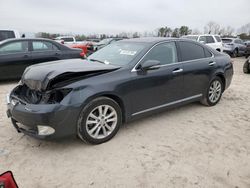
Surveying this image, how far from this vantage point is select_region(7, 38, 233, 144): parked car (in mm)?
2953

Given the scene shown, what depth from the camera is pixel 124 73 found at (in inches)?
137

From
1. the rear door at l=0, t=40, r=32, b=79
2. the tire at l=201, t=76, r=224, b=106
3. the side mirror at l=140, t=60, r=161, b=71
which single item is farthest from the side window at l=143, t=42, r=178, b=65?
the rear door at l=0, t=40, r=32, b=79

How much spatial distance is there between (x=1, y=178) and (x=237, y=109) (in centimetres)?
462

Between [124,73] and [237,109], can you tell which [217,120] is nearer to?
[237,109]

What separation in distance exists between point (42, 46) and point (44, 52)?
22cm

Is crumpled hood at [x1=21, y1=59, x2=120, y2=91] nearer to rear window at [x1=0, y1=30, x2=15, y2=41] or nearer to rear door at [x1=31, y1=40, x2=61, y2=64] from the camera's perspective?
rear door at [x1=31, y1=40, x2=61, y2=64]

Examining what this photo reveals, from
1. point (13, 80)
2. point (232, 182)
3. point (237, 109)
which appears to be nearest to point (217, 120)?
point (237, 109)

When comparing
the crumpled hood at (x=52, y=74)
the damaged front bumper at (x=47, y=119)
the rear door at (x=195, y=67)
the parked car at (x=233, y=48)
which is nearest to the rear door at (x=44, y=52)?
the crumpled hood at (x=52, y=74)

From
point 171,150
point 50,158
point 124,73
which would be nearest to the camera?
point 50,158

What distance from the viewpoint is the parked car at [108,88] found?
2.95 metres

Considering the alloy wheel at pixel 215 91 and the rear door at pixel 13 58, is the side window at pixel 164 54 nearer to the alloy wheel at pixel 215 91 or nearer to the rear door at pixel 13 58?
the alloy wheel at pixel 215 91

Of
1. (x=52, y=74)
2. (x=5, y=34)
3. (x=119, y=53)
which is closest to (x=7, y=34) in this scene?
(x=5, y=34)

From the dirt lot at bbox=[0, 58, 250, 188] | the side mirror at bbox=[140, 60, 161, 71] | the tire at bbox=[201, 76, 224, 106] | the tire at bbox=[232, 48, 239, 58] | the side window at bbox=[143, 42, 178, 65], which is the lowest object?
the tire at bbox=[232, 48, 239, 58]

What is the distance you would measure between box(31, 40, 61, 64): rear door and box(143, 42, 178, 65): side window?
4.45 meters
